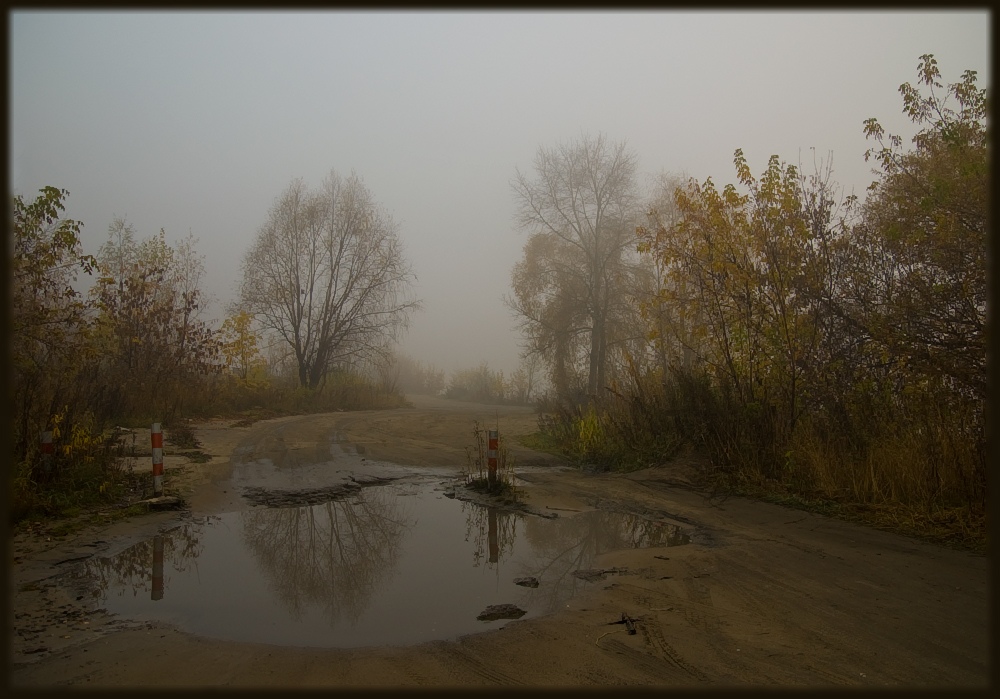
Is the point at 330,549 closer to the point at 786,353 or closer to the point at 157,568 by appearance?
the point at 157,568

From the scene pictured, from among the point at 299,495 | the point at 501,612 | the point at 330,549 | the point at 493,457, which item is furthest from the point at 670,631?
the point at 299,495

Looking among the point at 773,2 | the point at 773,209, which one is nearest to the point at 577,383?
the point at 773,209

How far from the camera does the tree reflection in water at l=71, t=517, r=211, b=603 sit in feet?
19.6

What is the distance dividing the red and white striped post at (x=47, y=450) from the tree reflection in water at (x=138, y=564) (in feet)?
8.49

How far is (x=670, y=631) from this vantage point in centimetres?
481

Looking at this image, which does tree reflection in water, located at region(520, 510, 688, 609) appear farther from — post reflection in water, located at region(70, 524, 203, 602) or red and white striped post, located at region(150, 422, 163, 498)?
red and white striped post, located at region(150, 422, 163, 498)

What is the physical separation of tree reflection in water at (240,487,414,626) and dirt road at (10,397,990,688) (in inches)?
41.5

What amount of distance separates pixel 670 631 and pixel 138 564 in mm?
5491

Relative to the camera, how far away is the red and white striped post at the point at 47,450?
886cm

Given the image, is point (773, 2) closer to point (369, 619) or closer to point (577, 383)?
point (369, 619)

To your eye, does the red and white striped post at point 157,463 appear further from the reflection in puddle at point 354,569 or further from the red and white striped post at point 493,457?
the red and white striped post at point 493,457

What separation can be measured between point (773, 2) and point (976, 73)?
30.1ft

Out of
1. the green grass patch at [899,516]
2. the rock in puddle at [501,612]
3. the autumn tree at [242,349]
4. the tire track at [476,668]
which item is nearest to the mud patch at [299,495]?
the rock in puddle at [501,612]

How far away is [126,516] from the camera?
8461 millimetres
